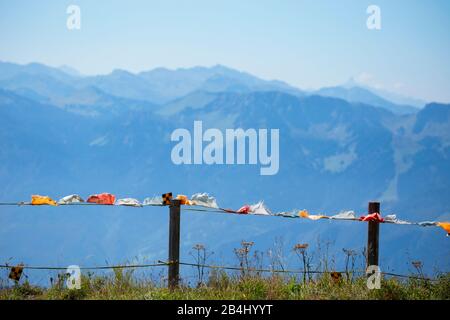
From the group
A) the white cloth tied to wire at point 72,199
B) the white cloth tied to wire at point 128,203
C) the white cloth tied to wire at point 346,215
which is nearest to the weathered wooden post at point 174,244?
the white cloth tied to wire at point 128,203

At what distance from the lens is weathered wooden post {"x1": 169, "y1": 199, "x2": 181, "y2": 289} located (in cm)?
1062

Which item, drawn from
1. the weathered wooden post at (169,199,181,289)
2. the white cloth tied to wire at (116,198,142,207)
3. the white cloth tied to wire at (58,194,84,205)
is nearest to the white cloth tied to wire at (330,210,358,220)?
the weathered wooden post at (169,199,181,289)

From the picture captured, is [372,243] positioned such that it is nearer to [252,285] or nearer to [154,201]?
[252,285]

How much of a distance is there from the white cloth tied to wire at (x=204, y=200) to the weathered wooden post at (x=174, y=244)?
0.55 m

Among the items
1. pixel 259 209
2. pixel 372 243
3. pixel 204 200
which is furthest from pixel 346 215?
pixel 204 200

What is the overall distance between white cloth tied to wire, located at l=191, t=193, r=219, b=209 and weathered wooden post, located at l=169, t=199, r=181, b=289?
1.79 feet

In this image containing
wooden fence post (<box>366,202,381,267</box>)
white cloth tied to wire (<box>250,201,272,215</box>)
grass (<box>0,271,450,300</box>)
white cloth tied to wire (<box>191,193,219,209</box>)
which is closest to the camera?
grass (<box>0,271,450,300</box>)

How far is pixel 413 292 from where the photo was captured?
10.2 meters

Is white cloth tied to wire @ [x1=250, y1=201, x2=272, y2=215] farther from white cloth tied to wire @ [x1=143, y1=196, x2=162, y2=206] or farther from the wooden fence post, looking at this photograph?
the wooden fence post

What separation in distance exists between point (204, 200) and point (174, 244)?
3.65ft

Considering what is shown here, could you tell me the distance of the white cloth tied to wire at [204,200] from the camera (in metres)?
11.4
